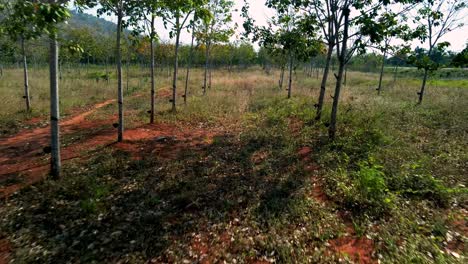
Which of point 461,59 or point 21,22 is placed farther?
point 461,59

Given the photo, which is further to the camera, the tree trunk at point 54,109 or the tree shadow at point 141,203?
A: the tree trunk at point 54,109

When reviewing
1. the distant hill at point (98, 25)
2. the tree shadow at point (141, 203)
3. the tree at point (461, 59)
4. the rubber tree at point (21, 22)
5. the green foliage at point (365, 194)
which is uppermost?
the distant hill at point (98, 25)

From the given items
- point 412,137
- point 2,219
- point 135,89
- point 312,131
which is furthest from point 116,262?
point 135,89

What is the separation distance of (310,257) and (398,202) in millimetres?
2844

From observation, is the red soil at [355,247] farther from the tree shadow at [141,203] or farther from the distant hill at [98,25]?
the distant hill at [98,25]

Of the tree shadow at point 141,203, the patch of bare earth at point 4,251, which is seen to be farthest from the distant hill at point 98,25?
the patch of bare earth at point 4,251

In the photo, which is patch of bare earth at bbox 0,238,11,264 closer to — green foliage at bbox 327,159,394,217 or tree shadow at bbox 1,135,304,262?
tree shadow at bbox 1,135,304,262

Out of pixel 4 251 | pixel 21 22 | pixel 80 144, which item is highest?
pixel 21 22

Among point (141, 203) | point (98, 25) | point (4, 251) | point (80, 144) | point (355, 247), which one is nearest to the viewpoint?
point (4, 251)

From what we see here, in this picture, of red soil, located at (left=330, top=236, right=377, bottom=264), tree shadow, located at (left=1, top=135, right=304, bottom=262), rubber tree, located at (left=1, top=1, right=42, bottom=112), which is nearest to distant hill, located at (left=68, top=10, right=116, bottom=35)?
rubber tree, located at (left=1, top=1, right=42, bottom=112)

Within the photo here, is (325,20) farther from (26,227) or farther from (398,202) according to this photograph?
(26,227)

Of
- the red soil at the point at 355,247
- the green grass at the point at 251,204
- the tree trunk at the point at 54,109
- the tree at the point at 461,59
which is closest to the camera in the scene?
the red soil at the point at 355,247

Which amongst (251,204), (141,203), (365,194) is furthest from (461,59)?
(141,203)

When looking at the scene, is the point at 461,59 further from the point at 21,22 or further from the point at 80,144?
the point at 80,144
